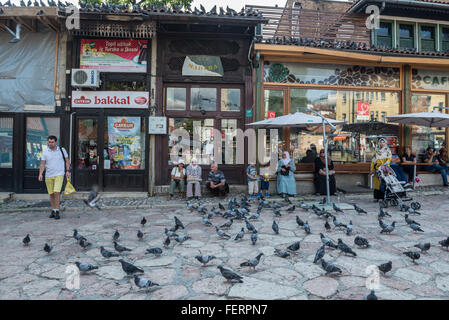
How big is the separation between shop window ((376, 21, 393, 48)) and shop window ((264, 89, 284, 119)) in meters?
5.17

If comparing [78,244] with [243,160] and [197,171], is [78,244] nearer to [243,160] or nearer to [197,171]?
[197,171]

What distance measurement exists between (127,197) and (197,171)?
2562 millimetres

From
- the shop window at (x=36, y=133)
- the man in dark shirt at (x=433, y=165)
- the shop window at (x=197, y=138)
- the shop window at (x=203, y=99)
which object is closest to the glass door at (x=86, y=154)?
the shop window at (x=36, y=133)

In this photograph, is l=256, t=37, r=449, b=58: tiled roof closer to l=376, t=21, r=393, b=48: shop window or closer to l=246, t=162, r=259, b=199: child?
l=376, t=21, r=393, b=48: shop window

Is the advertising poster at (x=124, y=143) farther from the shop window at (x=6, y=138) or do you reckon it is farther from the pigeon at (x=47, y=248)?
the pigeon at (x=47, y=248)

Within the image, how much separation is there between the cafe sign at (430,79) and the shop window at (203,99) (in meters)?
7.66

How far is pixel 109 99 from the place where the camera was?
957 centimetres

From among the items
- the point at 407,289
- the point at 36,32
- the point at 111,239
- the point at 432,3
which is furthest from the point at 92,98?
the point at 432,3

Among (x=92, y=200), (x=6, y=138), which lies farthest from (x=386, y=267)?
(x=6, y=138)

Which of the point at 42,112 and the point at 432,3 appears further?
the point at 432,3

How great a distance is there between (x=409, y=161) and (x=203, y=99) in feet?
25.1

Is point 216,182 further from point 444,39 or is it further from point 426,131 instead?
point 444,39

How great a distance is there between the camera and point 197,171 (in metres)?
9.17
